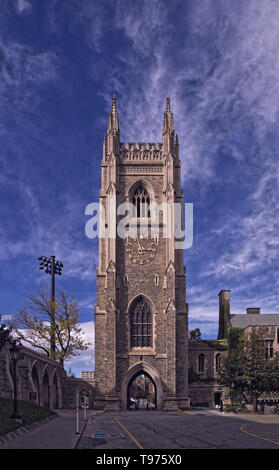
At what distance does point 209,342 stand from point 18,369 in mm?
28957

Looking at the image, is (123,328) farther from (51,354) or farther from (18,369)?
(18,369)

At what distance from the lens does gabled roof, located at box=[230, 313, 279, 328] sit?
2271 inches

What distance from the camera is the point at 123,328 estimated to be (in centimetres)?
4691

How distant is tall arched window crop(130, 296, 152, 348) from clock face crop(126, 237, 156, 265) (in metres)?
3.81

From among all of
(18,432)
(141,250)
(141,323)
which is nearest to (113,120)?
(141,250)

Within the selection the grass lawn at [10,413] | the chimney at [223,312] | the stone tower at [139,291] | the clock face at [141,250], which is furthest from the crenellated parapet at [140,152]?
the grass lawn at [10,413]

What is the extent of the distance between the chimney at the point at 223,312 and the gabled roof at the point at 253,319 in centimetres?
76

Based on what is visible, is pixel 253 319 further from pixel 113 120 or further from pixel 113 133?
pixel 113 120

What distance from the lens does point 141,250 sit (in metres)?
48.8

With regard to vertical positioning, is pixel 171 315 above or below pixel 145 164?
below

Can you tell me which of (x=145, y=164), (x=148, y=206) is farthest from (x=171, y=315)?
(x=145, y=164)
